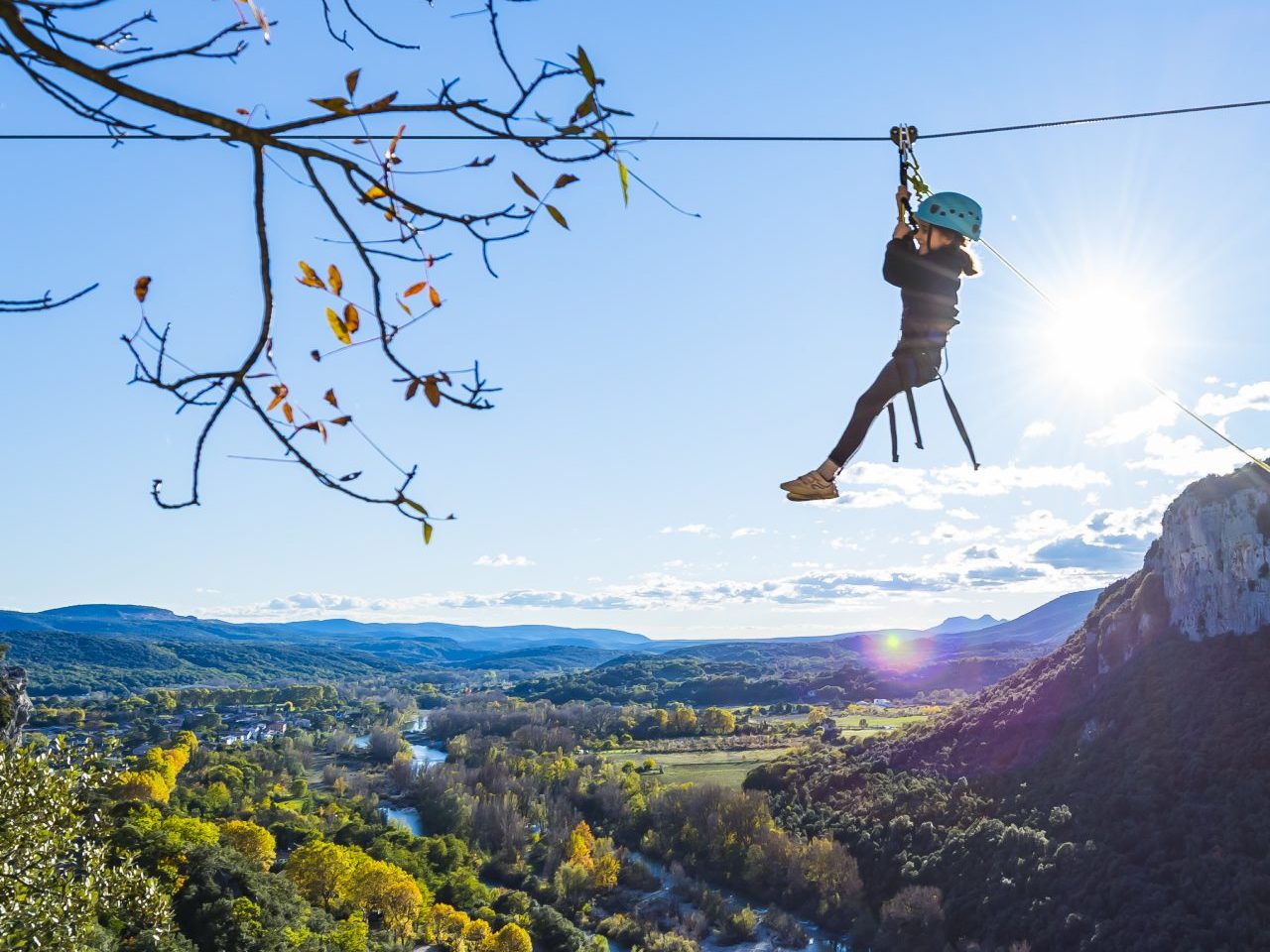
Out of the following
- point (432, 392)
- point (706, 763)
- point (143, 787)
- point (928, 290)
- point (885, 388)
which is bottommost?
point (706, 763)

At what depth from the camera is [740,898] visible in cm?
5228

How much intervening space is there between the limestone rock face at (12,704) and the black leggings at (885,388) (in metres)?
44.8

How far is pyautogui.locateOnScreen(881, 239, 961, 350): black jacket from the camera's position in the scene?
5.82 m

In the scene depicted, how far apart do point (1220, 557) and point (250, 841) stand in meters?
61.8

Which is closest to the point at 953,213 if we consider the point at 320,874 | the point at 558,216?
the point at 558,216

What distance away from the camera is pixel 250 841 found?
45312 mm

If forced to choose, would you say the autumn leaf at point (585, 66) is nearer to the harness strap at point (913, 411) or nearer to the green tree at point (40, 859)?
the harness strap at point (913, 411)

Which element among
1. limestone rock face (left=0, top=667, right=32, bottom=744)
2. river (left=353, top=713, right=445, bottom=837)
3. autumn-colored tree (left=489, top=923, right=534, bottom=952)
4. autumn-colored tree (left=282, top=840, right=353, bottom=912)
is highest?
limestone rock face (left=0, top=667, right=32, bottom=744)

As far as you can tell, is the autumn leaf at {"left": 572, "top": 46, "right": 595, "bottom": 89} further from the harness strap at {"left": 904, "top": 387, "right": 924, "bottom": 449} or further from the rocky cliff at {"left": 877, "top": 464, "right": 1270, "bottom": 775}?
the rocky cliff at {"left": 877, "top": 464, "right": 1270, "bottom": 775}

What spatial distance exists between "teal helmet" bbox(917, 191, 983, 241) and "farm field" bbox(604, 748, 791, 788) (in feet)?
244

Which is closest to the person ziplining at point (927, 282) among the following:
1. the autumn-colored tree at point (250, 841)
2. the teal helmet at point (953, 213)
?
the teal helmet at point (953, 213)

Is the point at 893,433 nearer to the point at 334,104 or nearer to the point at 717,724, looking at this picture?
the point at 334,104

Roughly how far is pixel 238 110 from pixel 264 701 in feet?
585

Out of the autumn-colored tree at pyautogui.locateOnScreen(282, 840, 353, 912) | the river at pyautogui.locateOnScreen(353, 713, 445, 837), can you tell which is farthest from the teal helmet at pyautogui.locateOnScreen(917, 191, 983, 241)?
the river at pyautogui.locateOnScreen(353, 713, 445, 837)
